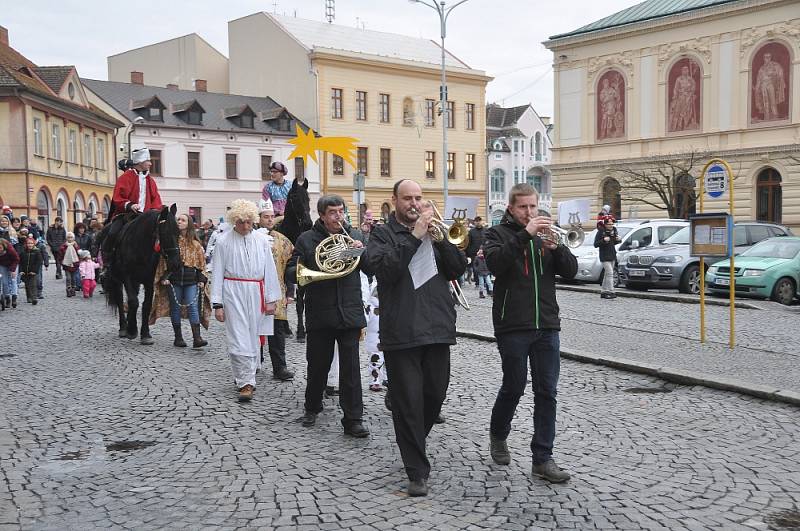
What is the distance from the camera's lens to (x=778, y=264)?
58.9 feet

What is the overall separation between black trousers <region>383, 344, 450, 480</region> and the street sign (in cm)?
779

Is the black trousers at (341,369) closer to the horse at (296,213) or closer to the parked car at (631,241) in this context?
the horse at (296,213)

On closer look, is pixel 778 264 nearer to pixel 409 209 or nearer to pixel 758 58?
pixel 409 209

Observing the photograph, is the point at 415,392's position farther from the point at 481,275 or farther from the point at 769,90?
the point at 769,90

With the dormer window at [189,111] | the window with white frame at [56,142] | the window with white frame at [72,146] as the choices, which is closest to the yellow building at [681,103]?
the dormer window at [189,111]

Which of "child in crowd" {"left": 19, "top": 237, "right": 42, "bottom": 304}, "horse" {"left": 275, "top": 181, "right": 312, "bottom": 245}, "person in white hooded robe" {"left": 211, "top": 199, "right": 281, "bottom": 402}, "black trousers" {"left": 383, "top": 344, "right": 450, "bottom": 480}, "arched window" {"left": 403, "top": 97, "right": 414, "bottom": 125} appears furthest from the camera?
"arched window" {"left": 403, "top": 97, "right": 414, "bottom": 125}

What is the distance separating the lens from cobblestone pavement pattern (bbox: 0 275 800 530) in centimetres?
504

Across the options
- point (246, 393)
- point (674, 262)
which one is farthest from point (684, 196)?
point (246, 393)

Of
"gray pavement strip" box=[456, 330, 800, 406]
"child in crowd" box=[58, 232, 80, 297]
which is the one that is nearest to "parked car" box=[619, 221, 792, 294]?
"gray pavement strip" box=[456, 330, 800, 406]

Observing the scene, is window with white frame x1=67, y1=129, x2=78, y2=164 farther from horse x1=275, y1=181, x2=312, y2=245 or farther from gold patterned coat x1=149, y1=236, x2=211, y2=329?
horse x1=275, y1=181, x2=312, y2=245

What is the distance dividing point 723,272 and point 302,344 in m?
10.6

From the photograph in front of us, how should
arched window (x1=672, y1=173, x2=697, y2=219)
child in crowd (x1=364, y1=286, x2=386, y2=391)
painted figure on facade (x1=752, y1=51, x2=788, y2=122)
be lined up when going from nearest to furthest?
child in crowd (x1=364, y1=286, x2=386, y2=391), arched window (x1=672, y1=173, x2=697, y2=219), painted figure on facade (x1=752, y1=51, x2=788, y2=122)

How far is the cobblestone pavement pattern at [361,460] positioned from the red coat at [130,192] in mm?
3703

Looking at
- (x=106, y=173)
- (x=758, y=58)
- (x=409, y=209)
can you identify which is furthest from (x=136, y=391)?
(x=106, y=173)
